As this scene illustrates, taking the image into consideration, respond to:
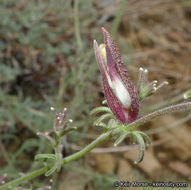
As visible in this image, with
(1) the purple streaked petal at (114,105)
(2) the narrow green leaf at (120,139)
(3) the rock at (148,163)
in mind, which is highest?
(1) the purple streaked petal at (114,105)

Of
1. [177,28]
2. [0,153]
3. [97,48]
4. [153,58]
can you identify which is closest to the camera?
[97,48]

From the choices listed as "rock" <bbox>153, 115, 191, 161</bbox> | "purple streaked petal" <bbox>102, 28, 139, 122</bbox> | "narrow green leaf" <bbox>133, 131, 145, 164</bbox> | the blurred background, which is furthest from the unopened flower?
"rock" <bbox>153, 115, 191, 161</bbox>

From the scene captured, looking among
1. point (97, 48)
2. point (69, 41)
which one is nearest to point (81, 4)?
point (69, 41)

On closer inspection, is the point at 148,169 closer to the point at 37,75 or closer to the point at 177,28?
the point at 37,75

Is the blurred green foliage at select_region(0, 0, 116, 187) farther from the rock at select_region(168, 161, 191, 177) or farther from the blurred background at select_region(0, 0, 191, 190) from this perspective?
the rock at select_region(168, 161, 191, 177)

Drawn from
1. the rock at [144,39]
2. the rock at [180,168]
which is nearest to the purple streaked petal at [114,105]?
the rock at [180,168]

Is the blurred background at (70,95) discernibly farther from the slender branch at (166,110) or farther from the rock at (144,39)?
the slender branch at (166,110)
